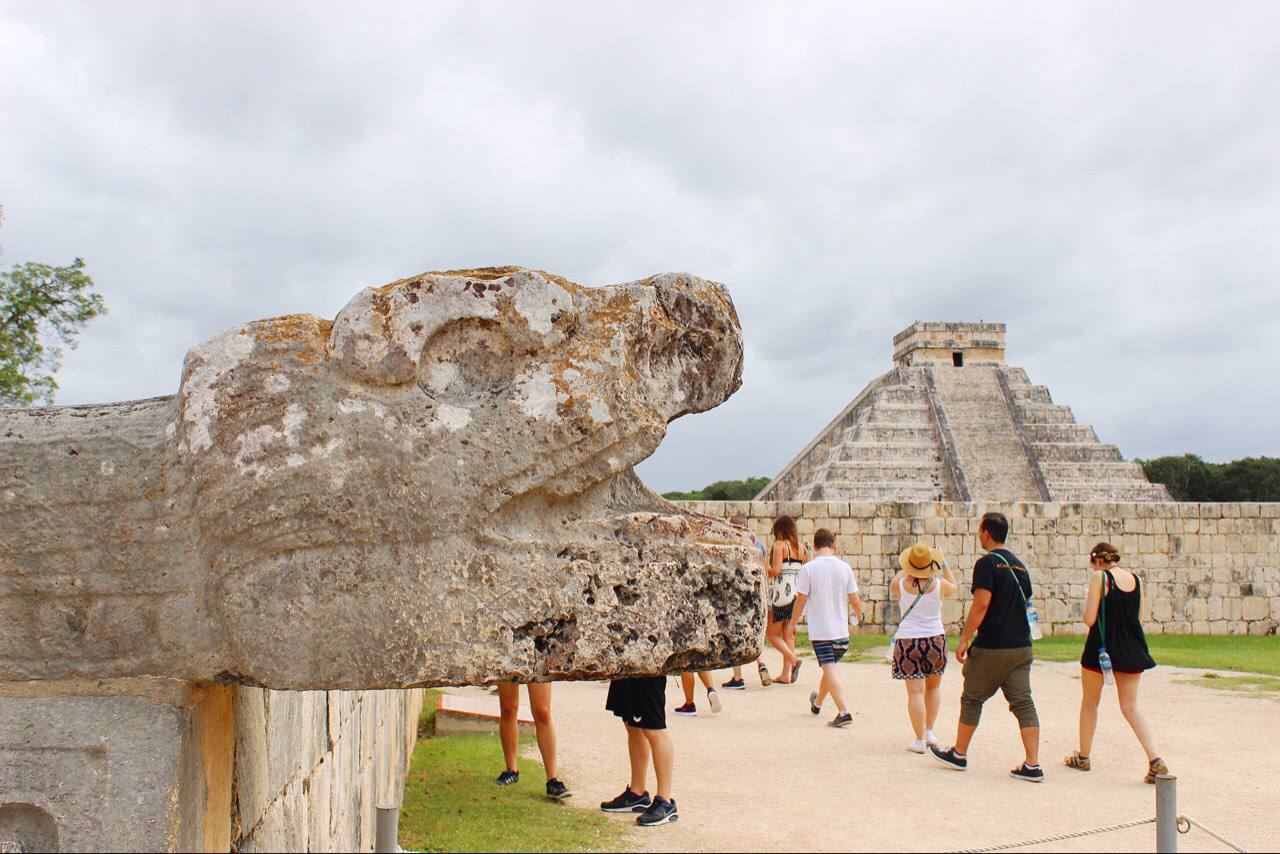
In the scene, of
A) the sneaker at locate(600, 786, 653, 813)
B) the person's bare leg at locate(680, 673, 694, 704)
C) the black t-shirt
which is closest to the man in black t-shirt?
the black t-shirt

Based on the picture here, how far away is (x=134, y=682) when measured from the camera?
180 centimetres

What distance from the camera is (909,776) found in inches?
265

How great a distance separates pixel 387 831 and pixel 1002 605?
517 cm

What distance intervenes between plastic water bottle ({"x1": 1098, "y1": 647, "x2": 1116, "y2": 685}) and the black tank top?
0.02 m

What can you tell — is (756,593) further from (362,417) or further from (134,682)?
(134,682)

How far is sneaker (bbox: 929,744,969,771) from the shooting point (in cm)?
688

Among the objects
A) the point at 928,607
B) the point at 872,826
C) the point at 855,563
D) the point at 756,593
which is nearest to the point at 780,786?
the point at 872,826

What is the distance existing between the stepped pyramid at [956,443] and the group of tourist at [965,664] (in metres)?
16.2

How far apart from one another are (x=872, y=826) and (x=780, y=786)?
1.01 metres

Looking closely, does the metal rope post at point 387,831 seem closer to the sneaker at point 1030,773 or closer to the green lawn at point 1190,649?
the sneaker at point 1030,773

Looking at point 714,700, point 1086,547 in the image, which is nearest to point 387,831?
point 714,700

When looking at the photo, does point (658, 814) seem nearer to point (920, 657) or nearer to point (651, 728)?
point (651, 728)

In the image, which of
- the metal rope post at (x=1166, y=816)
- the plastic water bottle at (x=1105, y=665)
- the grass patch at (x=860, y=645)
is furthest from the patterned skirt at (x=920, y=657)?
the grass patch at (x=860, y=645)

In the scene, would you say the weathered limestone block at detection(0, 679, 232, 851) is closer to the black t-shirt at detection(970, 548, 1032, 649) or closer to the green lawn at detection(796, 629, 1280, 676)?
the black t-shirt at detection(970, 548, 1032, 649)
